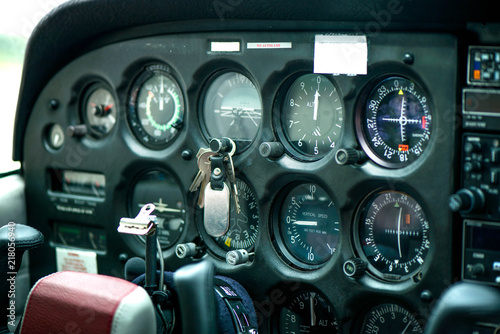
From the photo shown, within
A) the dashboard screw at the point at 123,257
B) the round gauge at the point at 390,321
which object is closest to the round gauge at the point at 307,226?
the round gauge at the point at 390,321

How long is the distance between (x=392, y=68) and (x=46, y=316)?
1317mm

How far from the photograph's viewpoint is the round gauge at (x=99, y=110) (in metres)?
3.18

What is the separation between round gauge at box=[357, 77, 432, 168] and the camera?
2412mm

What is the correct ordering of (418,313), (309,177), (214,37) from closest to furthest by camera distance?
1. (418,313)
2. (309,177)
3. (214,37)

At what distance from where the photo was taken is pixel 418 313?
2.43 meters

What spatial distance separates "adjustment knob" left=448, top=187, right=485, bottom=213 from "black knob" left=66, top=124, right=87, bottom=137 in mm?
1667

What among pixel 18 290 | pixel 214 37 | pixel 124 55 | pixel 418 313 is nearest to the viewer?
pixel 418 313

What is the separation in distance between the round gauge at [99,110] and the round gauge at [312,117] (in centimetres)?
85

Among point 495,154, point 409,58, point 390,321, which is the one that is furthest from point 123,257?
point 495,154

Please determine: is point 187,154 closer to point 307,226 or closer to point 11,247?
point 307,226

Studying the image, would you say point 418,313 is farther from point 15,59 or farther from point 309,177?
point 15,59

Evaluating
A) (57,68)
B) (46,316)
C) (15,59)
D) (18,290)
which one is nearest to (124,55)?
(57,68)

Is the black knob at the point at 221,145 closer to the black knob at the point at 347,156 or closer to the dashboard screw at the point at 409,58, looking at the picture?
the black knob at the point at 347,156

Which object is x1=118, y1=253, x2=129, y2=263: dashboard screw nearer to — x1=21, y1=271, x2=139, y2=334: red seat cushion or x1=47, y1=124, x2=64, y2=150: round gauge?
x1=47, y1=124, x2=64, y2=150: round gauge
